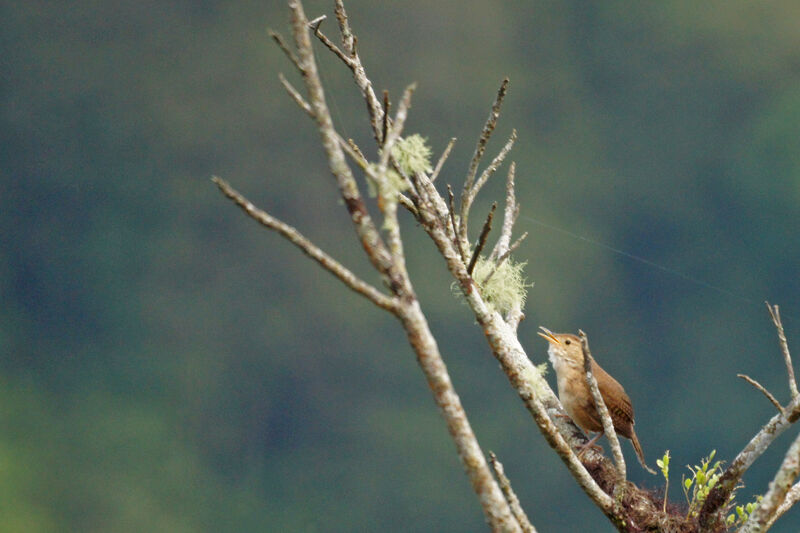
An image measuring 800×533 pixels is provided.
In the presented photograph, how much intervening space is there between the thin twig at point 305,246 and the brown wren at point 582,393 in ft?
4.41

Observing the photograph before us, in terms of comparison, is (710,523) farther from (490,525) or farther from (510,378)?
(490,525)

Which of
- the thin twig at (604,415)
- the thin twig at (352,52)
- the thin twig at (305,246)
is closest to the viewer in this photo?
the thin twig at (305,246)

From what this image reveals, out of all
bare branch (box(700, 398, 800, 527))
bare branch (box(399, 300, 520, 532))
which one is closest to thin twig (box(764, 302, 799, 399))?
bare branch (box(700, 398, 800, 527))

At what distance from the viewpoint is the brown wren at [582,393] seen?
9.11ft

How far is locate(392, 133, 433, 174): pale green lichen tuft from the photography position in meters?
2.32

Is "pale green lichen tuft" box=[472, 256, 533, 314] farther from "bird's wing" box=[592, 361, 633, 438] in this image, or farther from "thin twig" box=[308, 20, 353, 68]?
"thin twig" box=[308, 20, 353, 68]

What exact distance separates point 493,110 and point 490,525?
1215 millimetres

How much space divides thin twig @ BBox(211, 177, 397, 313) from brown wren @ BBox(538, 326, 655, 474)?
1343mm

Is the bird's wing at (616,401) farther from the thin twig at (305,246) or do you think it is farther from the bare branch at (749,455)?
the thin twig at (305,246)

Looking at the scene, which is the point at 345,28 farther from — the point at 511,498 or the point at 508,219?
the point at 511,498

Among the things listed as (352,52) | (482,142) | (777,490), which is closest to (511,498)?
(777,490)

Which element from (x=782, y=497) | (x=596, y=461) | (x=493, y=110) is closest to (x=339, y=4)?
(x=493, y=110)

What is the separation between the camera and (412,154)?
2.34 metres

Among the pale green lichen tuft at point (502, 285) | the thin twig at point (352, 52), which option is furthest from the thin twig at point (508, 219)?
the thin twig at point (352, 52)
